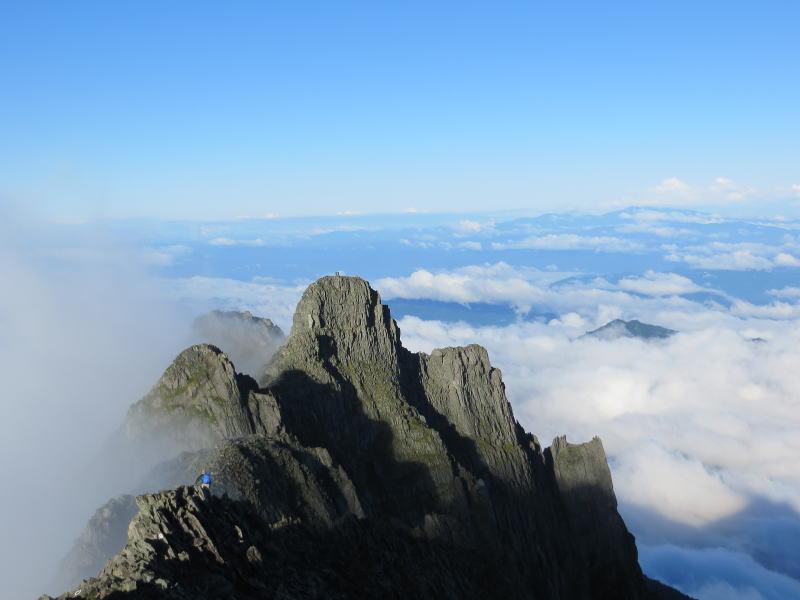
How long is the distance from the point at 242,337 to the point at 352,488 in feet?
333

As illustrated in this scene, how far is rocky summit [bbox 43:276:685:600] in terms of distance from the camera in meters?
33.0

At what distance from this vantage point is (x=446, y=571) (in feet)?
172

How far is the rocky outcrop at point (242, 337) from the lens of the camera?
147m

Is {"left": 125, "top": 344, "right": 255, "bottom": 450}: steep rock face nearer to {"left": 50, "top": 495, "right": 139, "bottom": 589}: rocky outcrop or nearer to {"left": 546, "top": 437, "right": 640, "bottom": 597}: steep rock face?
{"left": 50, "top": 495, "right": 139, "bottom": 589}: rocky outcrop

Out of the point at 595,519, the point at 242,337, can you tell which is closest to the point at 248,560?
the point at 595,519

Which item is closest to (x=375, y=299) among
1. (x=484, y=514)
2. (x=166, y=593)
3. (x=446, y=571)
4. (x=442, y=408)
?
(x=442, y=408)

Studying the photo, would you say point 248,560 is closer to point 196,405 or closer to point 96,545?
point 96,545

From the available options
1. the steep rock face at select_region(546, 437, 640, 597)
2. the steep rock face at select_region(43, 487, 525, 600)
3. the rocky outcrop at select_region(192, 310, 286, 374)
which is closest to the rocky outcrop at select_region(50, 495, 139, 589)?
the steep rock face at select_region(43, 487, 525, 600)

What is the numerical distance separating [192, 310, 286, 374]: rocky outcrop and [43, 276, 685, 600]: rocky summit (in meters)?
48.5

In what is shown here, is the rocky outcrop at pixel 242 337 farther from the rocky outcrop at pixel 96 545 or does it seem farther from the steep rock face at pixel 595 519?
the rocky outcrop at pixel 96 545

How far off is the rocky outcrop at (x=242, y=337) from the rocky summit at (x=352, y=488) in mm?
48524

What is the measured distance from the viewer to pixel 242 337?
534ft

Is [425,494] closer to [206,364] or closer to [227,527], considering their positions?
[206,364]

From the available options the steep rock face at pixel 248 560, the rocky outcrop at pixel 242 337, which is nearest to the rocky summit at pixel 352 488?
the steep rock face at pixel 248 560
